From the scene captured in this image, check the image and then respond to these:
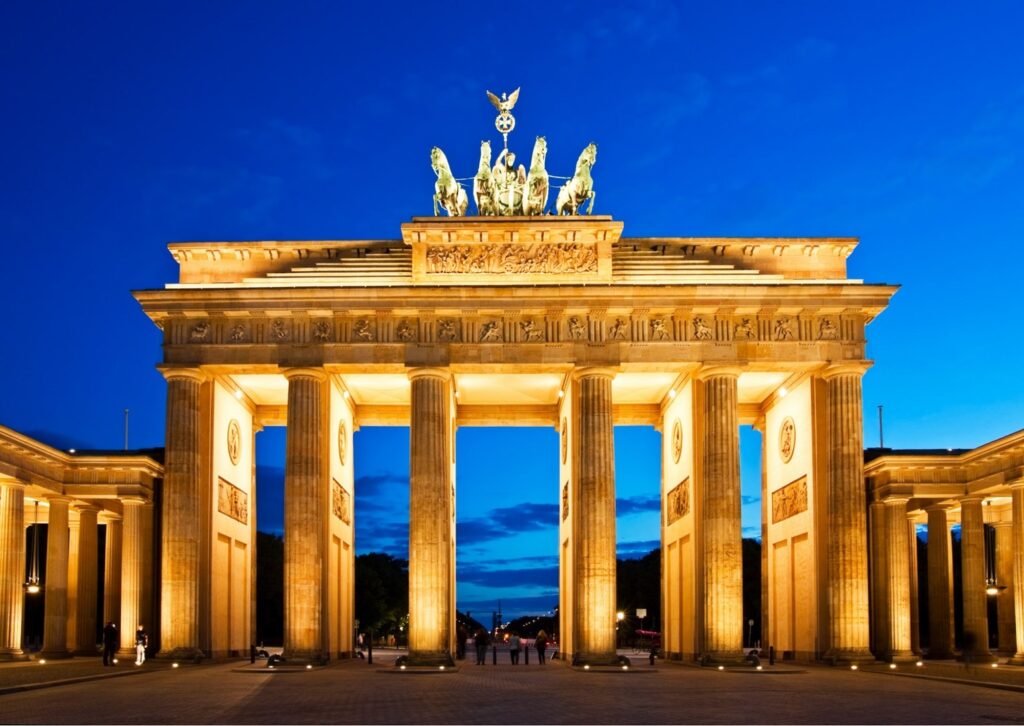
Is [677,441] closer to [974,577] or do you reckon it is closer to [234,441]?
[974,577]

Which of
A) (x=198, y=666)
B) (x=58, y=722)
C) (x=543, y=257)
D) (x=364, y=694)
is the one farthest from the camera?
(x=543, y=257)

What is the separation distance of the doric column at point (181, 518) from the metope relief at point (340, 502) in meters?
6.03

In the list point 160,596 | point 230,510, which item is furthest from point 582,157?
point 160,596

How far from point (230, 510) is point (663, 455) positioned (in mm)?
20209

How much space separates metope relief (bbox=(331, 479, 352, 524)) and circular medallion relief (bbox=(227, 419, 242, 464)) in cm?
470

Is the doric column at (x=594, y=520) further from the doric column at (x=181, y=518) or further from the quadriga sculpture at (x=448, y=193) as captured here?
the doric column at (x=181, y=518)

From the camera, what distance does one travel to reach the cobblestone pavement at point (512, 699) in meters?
23.9

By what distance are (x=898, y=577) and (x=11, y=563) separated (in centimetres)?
3549

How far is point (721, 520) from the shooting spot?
46.3 m

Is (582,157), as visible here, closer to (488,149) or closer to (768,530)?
(488,149)

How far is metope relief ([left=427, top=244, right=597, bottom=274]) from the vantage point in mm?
48156

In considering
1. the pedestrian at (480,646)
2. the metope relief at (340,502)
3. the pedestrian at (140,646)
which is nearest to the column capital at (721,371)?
the pedestrian at (480,646)

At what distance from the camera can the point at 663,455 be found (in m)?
57.6

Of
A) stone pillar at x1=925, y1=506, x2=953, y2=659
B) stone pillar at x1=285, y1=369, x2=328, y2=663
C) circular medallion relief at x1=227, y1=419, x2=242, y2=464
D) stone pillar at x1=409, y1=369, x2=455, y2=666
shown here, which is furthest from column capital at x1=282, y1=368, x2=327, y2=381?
stone pillar at x1=925, y1=506, x2=953, y2=659
